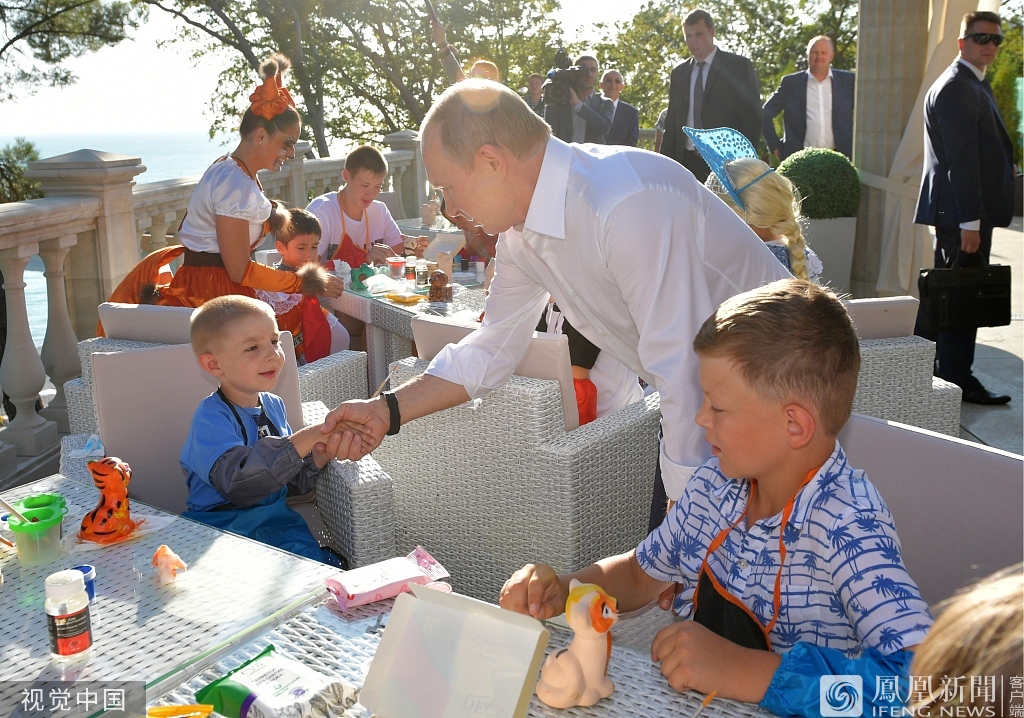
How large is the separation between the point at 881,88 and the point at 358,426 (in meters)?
5.61

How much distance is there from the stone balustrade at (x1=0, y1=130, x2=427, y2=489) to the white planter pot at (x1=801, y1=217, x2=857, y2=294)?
4.53 metres

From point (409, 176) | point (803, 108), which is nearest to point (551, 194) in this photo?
point (803, 108)

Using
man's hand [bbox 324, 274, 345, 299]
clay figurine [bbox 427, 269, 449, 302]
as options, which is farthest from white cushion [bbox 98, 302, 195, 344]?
clay figurine [bbox 427, 269, 449, 302]

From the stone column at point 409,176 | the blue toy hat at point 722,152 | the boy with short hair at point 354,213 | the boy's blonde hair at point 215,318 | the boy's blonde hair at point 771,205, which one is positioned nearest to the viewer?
the boy's blonde hair at point 215,318

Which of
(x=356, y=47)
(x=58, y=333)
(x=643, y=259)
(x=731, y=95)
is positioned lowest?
(x=58, y=333)


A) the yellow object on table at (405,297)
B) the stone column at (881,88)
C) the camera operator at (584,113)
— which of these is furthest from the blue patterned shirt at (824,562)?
the camera operator at (584,113)

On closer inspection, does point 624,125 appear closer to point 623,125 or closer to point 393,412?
point 623,125

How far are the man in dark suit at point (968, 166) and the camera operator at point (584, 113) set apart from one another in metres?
3.07

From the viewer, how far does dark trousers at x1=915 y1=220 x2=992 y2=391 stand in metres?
5.02

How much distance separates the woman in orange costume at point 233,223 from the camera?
155 inches

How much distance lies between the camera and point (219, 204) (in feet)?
12.9

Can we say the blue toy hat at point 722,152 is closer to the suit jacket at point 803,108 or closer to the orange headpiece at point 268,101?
the orange headpiece at point 268,101

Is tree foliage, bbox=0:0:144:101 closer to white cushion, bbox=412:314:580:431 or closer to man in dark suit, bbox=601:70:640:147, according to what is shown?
man in dark suit, bbox=601:70:640:147

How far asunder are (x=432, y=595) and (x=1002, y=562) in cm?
95
